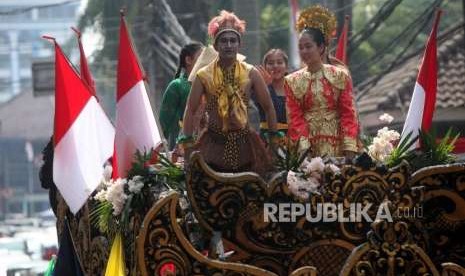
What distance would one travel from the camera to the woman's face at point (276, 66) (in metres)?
10.0

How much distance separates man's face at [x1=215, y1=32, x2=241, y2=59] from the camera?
27.4 ft

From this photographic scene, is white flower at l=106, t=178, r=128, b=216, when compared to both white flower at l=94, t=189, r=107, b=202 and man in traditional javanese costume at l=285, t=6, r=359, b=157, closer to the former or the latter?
white flower at l=94, t=189, r=107, b=202

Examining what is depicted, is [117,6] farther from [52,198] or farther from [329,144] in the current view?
[329,144]

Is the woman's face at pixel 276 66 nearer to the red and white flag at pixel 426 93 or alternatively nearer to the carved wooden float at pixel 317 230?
the red and white flag at pixel 426 93

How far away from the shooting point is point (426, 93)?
938 centimetres

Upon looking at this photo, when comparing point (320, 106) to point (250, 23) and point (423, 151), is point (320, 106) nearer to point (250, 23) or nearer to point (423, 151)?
point (423, 151)

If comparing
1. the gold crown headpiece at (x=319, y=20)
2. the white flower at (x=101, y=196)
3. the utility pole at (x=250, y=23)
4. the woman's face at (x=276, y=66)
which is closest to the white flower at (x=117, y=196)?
the white flower at (x=101, y=196)

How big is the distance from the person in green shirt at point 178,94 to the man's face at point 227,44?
1618 millimetres

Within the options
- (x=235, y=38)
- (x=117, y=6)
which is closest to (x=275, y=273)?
→ (x=235, y=38)

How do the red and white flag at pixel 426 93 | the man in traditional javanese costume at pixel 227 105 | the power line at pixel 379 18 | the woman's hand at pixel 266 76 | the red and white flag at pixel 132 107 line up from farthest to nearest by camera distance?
the power line at pixel 379 18 → the woman's hand at pixel 266 76 → the red and white flag at pixel 426 93 → the red and white flag at pixel 132 107 → the man in traditional javanese costume at pixel 227 105

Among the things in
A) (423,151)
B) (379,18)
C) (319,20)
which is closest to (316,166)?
(423,151)

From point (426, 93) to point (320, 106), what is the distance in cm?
78

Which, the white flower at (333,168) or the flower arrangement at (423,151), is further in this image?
the flower arrangement at (423,151)

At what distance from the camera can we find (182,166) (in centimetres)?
823
